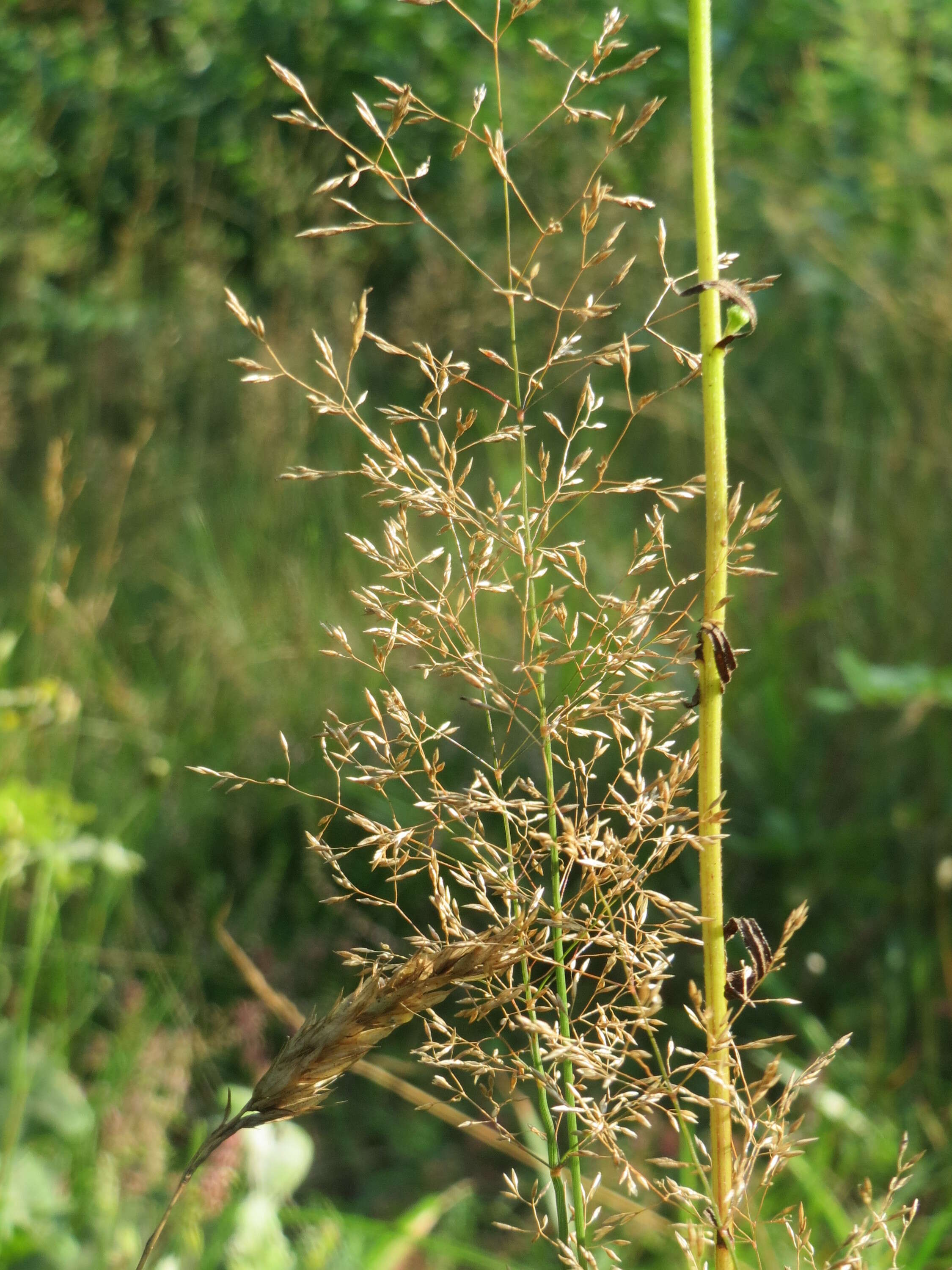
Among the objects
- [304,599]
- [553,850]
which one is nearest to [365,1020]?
[553,850]

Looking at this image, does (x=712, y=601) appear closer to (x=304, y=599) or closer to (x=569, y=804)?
(x=569, y=804)

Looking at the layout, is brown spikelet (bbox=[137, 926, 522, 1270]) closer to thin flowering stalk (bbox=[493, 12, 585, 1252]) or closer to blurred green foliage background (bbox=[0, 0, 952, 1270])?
thin flowering stalk (bbox=[493, 12, 585, 1252])

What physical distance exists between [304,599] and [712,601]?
2.88 m

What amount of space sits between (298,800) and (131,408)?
11.0 ft

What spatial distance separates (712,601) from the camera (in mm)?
485

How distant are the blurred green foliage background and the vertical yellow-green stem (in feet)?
1.61

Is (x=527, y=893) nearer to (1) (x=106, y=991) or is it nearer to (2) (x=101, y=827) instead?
(1) (x=106, y=991)

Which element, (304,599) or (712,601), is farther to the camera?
(304,599)

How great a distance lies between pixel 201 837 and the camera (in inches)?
121

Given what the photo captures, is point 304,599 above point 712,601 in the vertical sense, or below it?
below

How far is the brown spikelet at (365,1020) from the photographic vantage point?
Answer: 17.6 inches

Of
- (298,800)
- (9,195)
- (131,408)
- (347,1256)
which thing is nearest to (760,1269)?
(347,1256)

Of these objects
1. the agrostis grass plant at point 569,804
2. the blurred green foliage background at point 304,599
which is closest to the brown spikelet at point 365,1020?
the agrostis grass plant at point 569,804

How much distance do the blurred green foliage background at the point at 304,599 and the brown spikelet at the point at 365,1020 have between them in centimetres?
46
